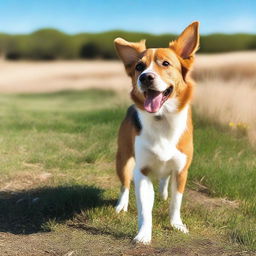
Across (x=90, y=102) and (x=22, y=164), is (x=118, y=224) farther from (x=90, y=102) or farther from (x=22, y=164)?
(x=90, y=102)

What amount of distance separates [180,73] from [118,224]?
1571 mm

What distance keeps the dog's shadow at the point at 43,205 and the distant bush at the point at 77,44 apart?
21.0 metres

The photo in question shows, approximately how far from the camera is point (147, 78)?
14.0 ft

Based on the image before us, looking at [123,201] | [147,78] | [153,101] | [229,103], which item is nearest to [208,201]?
[123,201]

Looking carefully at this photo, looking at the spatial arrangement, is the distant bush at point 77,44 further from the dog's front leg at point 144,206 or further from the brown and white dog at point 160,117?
the dog's front leg at point 144,206

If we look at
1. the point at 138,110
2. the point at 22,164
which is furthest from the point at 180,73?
the point at 22,164

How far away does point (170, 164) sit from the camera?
4.80 meters

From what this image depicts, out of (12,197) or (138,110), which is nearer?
(138,110)

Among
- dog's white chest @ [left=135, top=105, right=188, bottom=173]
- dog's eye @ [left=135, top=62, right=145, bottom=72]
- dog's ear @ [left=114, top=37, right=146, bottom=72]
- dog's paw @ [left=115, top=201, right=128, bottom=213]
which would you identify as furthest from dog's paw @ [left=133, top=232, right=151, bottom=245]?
dog's ear @ [left=114, top=37, right=146, bottom=72]

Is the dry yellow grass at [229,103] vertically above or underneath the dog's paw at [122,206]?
above

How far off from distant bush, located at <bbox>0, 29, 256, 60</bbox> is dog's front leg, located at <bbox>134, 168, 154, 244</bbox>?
22.2 meters

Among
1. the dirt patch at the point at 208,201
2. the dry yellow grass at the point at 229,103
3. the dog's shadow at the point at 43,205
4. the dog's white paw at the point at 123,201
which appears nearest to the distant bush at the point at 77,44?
the dry yellow grass at the point at 229,103

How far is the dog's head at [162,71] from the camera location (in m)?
4.36

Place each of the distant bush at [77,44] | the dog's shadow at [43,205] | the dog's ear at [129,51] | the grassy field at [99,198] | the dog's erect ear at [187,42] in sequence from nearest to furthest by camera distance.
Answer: the grassy field at [99,198]
the dog's erect ear at [187,42]
the dog's ear at [129,51]
the dog's shadow at [43,205]
the distant bush at [77,44]
